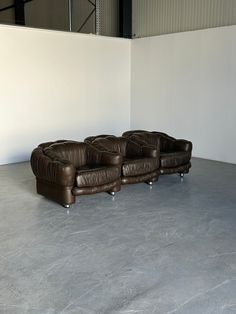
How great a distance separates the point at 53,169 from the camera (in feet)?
15.3

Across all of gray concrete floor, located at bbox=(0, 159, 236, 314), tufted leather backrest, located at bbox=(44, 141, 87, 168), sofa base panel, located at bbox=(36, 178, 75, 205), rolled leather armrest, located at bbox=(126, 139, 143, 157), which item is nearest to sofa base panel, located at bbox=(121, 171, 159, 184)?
gray concrete floor, located at bbox=(0, 159, 236, 314)

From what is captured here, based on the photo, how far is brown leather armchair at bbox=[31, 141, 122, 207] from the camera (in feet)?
15.3

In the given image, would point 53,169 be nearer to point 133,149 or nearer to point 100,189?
point 100,189

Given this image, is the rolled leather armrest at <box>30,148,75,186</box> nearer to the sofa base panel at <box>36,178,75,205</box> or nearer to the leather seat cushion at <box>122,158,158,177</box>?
the sofa base panel at <box>36,178,75,205</box>

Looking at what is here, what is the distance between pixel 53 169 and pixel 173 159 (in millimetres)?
2203

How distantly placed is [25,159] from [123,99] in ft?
10.2

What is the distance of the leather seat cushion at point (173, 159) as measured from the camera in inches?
233

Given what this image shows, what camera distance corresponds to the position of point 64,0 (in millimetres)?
9914

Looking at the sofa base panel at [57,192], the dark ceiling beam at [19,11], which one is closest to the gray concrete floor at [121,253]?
the sofa base panel at [57,192]

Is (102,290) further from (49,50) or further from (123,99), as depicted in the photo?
(123,99)

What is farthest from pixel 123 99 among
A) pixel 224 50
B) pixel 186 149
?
pixel 186 149

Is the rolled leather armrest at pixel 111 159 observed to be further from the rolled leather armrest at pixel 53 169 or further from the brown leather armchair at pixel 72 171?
the rolled leather armrest at pixel 53 169

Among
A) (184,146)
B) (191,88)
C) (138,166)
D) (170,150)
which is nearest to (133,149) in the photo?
(138,166)

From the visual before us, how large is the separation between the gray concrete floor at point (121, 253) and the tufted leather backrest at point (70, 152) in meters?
0.60
